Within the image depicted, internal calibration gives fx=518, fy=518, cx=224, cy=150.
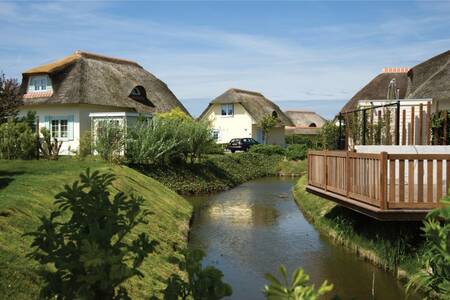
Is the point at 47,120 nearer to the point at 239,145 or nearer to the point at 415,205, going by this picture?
the point at 239,145

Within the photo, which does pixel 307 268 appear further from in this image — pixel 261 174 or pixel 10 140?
pixel 261 174

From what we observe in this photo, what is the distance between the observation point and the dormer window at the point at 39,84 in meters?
34.9

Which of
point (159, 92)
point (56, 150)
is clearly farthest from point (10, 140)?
point (159, 92)

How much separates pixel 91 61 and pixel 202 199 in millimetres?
19070

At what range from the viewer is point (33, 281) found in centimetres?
593

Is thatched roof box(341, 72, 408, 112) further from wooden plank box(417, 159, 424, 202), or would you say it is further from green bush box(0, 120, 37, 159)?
wooden plank box(417, 159, 424, 202)

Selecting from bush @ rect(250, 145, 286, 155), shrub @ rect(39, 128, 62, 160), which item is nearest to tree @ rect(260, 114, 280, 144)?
bush @ rect(250, 145, 286, 155)

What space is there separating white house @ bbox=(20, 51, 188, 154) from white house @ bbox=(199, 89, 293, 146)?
1410 centimetres

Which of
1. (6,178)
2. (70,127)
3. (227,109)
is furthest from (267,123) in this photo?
(6,178)

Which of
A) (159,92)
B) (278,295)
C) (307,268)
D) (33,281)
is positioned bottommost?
(307,268)

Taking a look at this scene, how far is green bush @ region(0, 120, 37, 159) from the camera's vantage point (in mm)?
18438

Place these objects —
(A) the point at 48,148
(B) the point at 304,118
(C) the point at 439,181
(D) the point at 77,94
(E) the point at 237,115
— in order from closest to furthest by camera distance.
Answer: (C) the point at 439,181 < (A) the point at 48,148 < (D) the point at 77,94 < (E) the point at 237,115 < (B) the point at 304,118

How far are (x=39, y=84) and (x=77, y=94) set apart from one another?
4119 millimetres

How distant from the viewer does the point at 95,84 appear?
1371 inches
